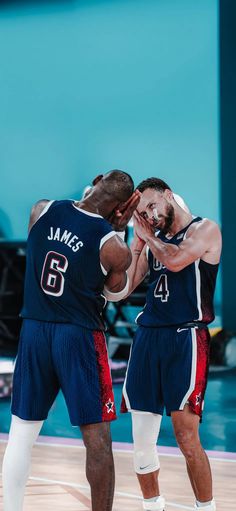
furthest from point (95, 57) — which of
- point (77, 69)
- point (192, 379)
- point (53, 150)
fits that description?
point (192, 379)

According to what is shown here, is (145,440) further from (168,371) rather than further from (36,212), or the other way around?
(36,212)

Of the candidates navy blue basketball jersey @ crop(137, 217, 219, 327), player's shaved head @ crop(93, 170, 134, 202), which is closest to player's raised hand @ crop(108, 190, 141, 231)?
player's shaved head @ crop(93, 170, 134, 202)

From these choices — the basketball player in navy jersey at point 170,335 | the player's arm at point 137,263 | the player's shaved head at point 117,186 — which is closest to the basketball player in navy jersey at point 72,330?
the player's shaved head at point 117,186

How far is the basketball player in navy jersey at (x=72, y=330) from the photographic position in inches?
183

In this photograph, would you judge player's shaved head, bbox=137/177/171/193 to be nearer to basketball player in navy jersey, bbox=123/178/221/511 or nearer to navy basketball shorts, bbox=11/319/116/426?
basketball player in navy jersey, bbox=123/178/221/511

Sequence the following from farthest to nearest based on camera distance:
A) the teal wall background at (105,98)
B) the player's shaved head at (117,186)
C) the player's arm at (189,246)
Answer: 1. the teal wall background at (105,98)
2. the player's arm at (189,246)
3. the player's shaved head at (117,186)

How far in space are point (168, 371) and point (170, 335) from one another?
168mm

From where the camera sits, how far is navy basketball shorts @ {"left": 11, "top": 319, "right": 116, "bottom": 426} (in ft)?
15.3

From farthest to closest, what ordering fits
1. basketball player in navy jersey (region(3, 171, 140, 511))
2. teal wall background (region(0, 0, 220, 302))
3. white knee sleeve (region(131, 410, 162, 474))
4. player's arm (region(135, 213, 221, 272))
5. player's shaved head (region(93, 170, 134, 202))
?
teal wall background (region(0, 0, 220, 302))
white knee sleeve (region(131, 410, 162, 474))
player's arm (region(135, 213, 221, 272))
player's shaved head (region(93, 170, 134, 202))
basketball player in navy jersey (region(3, 171, 140, 511))

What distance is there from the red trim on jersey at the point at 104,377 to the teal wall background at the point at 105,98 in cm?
760

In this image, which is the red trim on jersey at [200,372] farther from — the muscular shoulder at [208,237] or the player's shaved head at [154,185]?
the player's shaved head at [154,185]

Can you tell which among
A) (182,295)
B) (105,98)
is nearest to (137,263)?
(182,295)

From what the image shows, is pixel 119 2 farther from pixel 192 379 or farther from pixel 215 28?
pixel 192 379

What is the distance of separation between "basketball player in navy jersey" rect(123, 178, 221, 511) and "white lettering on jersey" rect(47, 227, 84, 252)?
0.66 m
